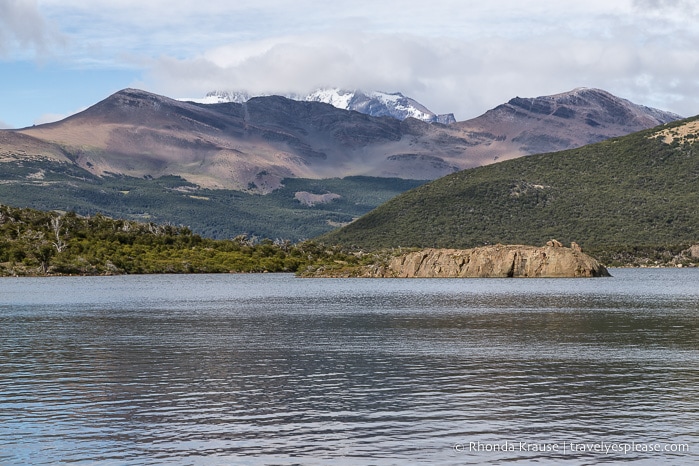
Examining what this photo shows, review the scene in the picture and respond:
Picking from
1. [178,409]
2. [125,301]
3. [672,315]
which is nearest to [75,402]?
[178,409]

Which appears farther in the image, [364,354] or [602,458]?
[364,354]

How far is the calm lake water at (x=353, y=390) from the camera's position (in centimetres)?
3203

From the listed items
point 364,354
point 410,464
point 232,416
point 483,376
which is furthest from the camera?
point 364,354

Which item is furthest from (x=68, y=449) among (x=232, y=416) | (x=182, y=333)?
(x=182, y=333)

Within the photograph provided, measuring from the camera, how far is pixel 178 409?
39.2 metres

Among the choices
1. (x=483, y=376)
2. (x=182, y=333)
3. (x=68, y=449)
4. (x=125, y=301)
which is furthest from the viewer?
(x=125, y=301)

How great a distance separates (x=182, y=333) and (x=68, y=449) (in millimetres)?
42877

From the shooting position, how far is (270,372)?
50500 mm

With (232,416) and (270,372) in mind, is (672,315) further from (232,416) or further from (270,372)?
(232,416)

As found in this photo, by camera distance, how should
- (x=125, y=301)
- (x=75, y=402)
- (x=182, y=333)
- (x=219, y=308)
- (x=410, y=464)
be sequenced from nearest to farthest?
(x=410, y=464) → (x=75, y=402) → (x=182, y=333) → (x=219, y=308) → (x=125, y=301)

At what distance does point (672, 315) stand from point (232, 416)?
205 feet

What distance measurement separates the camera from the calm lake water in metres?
32.0

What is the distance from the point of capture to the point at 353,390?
43812 millimetres

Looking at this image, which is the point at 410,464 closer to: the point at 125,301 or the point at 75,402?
the point at 75,402
